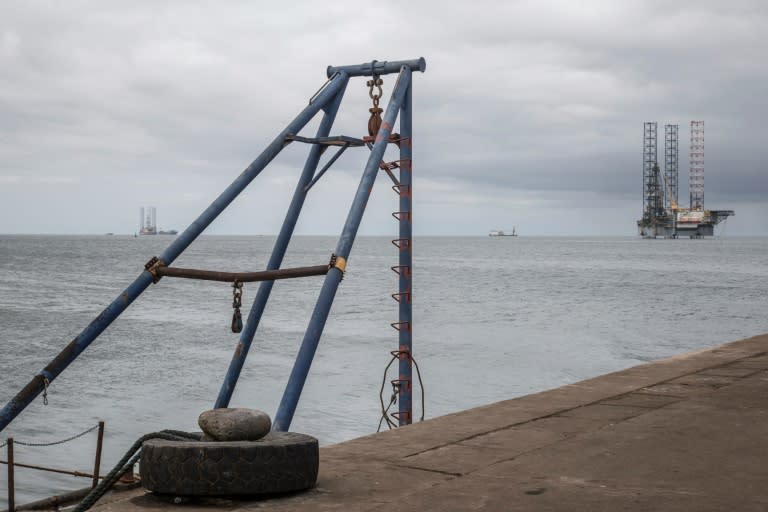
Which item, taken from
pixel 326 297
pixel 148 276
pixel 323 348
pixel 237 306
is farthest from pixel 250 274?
pixel 323 348

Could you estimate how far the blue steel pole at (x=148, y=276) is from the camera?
9031mm

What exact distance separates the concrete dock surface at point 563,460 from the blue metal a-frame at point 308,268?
170 cm

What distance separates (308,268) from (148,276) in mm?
1959

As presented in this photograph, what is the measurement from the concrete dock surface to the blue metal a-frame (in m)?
1.70

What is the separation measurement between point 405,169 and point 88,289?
2358 inches

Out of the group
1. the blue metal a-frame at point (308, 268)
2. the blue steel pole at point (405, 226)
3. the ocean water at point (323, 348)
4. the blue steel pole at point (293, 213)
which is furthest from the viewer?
the ocean water at point (323, 348)

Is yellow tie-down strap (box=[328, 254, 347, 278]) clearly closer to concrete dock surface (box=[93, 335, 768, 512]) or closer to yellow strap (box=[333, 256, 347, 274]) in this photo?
yellow strap (box=[333, 256, 347, 274])

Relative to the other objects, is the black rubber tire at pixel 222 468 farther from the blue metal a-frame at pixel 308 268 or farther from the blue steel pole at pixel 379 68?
the blue steel pole at pixel 379 68

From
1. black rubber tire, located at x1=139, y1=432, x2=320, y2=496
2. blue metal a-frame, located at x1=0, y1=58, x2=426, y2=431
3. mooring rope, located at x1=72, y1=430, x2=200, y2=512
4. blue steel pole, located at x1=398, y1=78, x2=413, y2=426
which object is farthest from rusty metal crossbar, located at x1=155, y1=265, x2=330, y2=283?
blue steel pole, located at x1=398, y1=78, x2=413, y2=426

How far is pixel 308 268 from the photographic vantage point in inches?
347

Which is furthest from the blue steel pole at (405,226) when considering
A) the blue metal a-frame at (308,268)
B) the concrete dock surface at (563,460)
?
the concrete dock surface at (563,460)

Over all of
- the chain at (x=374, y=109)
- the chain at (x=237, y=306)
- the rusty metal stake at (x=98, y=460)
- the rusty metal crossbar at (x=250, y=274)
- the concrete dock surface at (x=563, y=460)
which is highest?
the chain at (x=374, y=109)

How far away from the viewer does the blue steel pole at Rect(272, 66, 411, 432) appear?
8.34 meters

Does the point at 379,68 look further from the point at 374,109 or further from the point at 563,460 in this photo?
the point at 563,460
